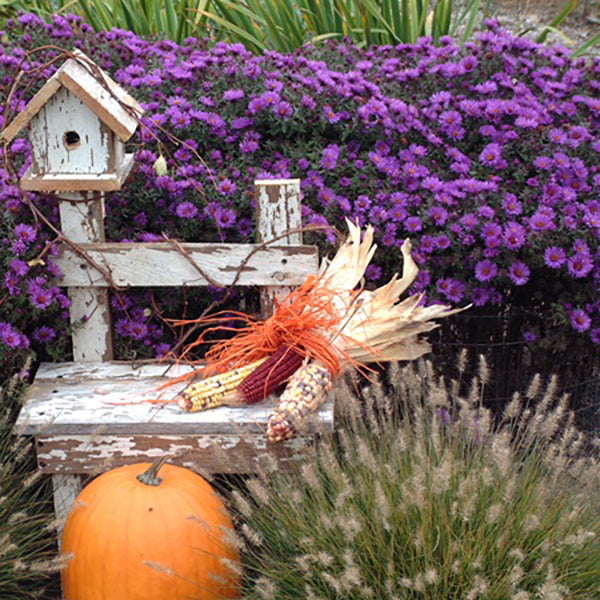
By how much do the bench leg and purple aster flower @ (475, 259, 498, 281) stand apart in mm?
1748

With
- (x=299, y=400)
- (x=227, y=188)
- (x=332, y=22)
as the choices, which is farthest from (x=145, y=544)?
(x=332, y=22)

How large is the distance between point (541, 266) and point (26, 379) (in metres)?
2.11

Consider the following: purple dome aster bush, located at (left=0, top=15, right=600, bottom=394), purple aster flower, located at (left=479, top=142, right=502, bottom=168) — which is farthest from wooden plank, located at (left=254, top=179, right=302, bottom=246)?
purple aster flower, located at (left=479, top=142, right=502, bottom=168)

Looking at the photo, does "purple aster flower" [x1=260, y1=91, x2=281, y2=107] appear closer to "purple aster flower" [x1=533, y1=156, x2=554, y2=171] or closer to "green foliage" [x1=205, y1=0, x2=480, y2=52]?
"purple aster flower" [x1=533, y1=156, x2=554, y2=171]

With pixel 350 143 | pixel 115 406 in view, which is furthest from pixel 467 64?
pixel 115 406

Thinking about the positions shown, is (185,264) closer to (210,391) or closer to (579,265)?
(210,391)

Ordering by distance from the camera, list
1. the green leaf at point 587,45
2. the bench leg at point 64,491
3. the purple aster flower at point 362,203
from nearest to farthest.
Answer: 1. the bench leg at point 64,491
2. the purple aster flower at point 362,203
3. the green leaf at point 587,45

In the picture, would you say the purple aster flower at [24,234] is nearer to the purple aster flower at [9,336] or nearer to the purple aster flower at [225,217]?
the purple aster flower at [9,336]

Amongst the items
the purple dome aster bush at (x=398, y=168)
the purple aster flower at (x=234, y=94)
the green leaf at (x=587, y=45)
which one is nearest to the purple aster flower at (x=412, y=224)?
the purple dome aster bush at (x=398, y=168)

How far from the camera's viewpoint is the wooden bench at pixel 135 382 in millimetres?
2922

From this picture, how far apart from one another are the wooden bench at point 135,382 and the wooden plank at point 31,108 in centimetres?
32

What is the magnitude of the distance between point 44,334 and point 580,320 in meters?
2.15

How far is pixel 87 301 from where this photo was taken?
132 inches

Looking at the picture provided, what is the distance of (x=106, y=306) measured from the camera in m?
3.38
